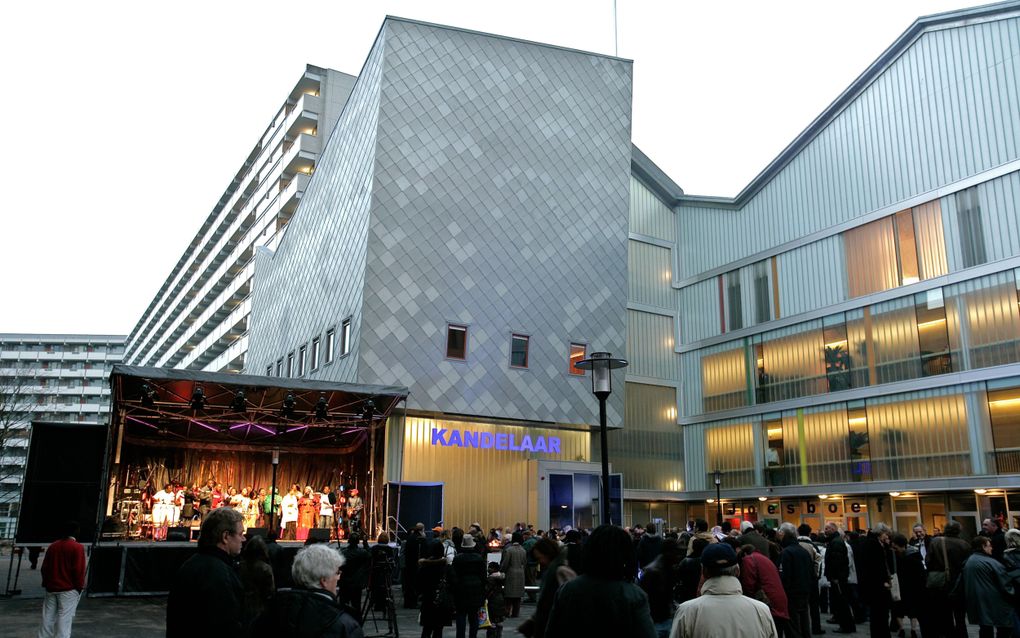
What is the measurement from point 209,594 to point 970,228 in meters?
26.4

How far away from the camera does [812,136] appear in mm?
30859

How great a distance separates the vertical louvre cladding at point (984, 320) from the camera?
24.0 meters

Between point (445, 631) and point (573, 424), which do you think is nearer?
point (445, 631)

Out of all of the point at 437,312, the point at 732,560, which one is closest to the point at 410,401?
the point at 437,312

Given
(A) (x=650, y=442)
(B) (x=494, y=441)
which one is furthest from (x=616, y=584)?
(A) (x=650, y=442)

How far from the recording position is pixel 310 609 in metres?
4.05

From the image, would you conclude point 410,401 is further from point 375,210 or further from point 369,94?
point 369,94

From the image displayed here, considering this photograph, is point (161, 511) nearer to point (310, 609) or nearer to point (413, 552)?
point (413, 552)

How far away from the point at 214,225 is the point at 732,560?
77459 millimetres

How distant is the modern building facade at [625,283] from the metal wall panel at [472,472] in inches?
2.8

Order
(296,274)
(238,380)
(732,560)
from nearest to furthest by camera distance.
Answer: (732,560) < (238,380) < (296,274)

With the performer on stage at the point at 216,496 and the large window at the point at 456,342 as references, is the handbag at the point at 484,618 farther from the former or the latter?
the performer on stage at the point at 216,496

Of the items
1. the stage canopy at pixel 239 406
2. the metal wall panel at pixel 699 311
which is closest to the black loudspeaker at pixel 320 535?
the stage canopy at pixel 239 406

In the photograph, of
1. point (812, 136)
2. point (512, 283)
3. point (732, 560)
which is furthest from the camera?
point (812, 136)
